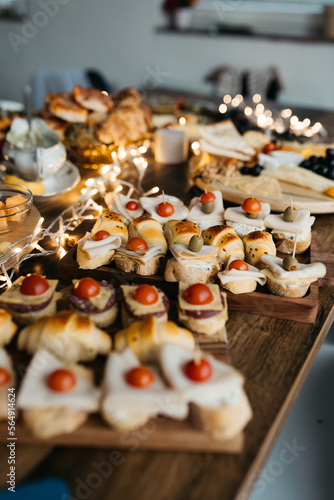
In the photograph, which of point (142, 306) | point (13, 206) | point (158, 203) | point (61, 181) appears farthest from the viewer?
point (61, 181)

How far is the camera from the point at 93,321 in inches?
43.9

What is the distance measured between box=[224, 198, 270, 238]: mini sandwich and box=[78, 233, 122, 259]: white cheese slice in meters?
0.41

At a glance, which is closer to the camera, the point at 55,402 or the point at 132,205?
the point at 55,402

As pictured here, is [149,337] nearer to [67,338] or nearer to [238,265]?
[67,338]

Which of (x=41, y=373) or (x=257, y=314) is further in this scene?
(x=257, y=314)

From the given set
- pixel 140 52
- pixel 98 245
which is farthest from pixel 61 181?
pixel 140 52

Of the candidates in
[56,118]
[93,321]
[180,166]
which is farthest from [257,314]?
[56,118]

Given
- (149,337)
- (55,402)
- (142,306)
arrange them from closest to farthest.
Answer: (55,402) → (149,337) → (142,306)

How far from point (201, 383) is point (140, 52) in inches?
213

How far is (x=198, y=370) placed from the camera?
33.9 inches

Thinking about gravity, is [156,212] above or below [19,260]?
above

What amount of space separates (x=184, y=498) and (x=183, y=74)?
5277 millimetres

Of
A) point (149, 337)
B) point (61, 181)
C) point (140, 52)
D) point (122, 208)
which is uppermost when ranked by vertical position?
point (149, 337)

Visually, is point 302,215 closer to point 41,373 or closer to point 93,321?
point 93,321
